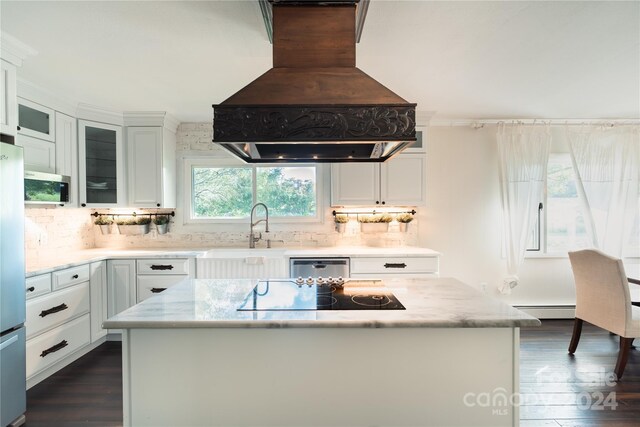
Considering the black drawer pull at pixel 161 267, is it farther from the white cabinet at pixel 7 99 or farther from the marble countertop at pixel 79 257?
the white cabinet at pixel 7 99

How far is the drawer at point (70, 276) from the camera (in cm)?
265

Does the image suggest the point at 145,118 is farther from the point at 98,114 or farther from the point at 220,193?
the point at 220,193

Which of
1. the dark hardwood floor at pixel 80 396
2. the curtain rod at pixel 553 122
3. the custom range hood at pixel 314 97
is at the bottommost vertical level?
the dark hardwood floor at pixel 80 396

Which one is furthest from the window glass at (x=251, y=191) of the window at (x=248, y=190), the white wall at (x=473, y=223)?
the white wall at (x=473, y=223)

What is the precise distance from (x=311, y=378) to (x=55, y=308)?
2.48m

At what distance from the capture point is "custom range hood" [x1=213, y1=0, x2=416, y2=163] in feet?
4.63

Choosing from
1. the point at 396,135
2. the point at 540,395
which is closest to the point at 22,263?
the point at 396,135

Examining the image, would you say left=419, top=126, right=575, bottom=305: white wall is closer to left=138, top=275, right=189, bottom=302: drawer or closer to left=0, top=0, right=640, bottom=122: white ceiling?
left=0, top=0, right=640, bottom=122: white ceiling

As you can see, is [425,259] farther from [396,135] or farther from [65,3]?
[65,3]

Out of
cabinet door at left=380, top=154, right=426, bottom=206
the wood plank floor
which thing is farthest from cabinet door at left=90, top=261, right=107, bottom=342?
cabinet door at left=380, top=154, right=426, bottom=206

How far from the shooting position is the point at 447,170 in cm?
408

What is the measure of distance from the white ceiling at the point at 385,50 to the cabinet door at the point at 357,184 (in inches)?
35.6

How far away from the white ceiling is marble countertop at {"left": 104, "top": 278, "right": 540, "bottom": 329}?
5.20 feet

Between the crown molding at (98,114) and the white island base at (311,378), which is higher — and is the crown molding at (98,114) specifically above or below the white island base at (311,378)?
above
